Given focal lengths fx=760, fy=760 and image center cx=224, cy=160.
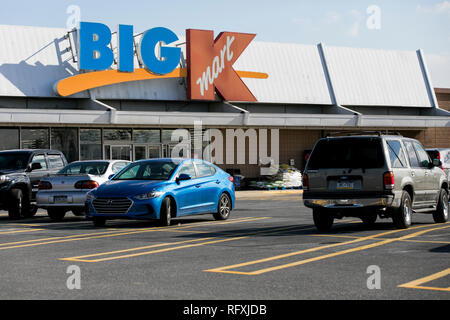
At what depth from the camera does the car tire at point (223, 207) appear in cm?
1825

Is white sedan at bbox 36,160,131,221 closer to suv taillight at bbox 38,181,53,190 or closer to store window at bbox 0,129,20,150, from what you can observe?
suv taillight at bbox 38,181,53,190

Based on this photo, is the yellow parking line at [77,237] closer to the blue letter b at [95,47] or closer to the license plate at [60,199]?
the license plate at [60,199]

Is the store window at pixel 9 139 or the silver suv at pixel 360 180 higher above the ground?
the store window at pixel 9 139

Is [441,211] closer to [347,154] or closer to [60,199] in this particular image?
[347,154]

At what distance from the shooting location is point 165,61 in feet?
117

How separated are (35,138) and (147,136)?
5768mm

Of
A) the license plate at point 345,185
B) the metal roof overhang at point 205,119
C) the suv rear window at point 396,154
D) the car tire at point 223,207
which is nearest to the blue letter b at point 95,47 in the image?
the metal roof overhang at point 205,119

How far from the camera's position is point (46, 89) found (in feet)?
109

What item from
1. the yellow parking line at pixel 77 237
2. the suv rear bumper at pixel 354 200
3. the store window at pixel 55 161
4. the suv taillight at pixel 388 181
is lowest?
the yellow parking line at pixel 77 237

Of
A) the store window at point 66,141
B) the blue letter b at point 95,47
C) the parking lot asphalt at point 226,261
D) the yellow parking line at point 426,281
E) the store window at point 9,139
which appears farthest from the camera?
the store window at point 66,141

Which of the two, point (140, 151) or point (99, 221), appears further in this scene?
point (140, 151)

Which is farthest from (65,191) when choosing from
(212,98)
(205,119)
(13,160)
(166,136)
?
(212,98)

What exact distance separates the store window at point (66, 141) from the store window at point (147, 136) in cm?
317

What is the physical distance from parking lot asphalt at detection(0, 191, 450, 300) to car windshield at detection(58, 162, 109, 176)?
2993 millimetres
